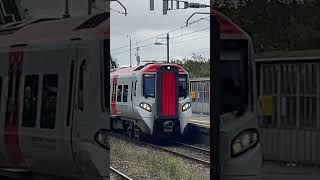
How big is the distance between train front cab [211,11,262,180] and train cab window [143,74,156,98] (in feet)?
1.12

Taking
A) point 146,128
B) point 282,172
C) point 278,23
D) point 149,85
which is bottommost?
point 282,172

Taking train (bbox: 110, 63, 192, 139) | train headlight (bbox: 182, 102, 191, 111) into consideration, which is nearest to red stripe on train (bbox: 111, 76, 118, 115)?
train (bbox: 110, 63, 192, 139)

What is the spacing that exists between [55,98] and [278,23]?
1.18 m

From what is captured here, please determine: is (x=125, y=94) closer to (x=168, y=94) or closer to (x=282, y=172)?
(x=168, y=94)

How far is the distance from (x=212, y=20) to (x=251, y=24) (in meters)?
0.19

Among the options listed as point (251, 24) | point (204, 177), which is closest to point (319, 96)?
point (251, 24)

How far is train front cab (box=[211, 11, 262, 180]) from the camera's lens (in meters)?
3.10

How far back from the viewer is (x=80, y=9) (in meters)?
3.22

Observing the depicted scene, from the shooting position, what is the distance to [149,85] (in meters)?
3.21

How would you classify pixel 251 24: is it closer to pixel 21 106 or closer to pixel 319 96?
pixel 319 96

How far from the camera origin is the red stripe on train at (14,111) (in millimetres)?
3409

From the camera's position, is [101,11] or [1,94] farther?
[1,94]

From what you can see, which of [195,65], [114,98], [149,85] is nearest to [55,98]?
[114,98]

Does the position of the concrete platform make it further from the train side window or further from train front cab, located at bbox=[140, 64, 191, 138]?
the train side window
